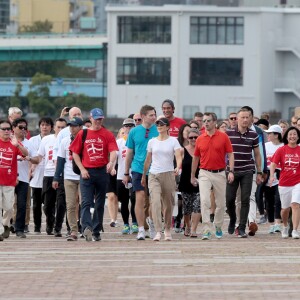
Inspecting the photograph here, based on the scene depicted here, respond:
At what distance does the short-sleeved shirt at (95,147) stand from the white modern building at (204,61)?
81.0 metres

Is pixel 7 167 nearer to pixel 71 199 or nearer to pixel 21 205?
pixel 71 199

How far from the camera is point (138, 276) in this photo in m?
17.6

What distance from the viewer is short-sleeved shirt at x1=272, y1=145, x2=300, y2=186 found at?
23984 mm

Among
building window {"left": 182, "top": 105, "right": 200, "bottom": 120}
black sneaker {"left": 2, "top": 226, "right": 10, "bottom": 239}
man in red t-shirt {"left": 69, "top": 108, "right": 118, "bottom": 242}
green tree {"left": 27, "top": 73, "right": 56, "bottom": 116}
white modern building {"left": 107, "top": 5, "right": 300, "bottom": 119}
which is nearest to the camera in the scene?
man in red t-shirt {"left": 69, "top": 108, "right": 118, "bottom": 242}

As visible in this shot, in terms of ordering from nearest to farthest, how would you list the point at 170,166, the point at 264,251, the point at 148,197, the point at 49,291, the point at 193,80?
the point at 49,291 < the point at 264,251 < the point at 170,166 < the point at 148,197 < the point at 193,80

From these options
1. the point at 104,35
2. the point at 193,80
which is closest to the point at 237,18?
the point at 193,80

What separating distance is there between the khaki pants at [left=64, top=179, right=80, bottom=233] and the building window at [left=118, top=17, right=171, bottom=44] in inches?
3242

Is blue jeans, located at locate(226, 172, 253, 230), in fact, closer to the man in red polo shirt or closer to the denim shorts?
the man in red polo shirt

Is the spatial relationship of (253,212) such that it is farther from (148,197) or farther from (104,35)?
(104,35)

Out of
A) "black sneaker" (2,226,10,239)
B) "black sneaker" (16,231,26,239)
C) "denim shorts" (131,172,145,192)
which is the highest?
"denim shorts" (131,172,145,192)

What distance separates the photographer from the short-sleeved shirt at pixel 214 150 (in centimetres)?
2344

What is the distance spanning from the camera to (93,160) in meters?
23.0

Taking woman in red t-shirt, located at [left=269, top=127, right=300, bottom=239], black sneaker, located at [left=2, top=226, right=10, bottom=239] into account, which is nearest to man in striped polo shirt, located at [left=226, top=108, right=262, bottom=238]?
woman in red t-shirt, located at [left=269, top=127, right=300, bottom=239]

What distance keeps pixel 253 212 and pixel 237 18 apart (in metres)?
81.9
